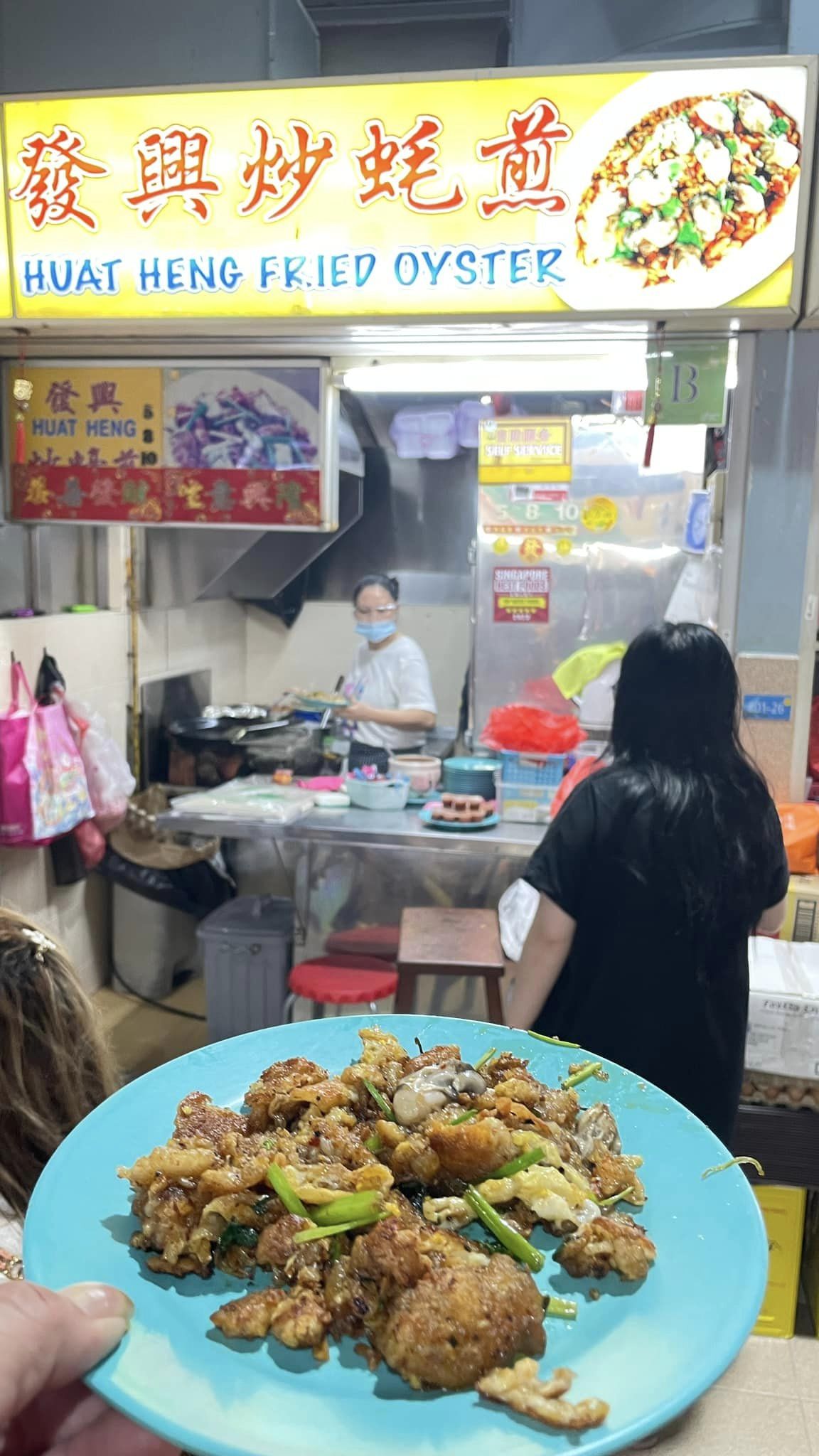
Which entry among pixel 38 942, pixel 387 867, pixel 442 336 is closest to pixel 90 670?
pixel 387 867

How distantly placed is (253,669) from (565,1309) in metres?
6.91

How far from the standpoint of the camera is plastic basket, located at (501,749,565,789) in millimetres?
4137

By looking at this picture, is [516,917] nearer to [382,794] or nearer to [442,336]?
[382,794]

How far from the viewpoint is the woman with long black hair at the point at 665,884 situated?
7.50ft

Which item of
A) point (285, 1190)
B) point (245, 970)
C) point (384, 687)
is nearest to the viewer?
point (285, 1190)

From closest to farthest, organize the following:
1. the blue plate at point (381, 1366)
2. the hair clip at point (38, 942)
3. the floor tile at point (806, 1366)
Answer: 1. the blue plate at point (381, 1366)
2. the hair clip at point (38, 942)
3. the floor tile at point (806, 1366)

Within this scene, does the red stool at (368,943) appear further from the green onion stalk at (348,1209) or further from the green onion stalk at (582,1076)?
the green onion stalk at (348,1209)

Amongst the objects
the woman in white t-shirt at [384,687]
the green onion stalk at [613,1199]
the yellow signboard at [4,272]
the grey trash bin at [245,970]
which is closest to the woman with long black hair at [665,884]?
the green onion stalk at [613,1199]

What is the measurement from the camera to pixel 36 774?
12.9ft

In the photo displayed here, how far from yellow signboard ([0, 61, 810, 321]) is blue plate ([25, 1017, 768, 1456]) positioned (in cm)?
229

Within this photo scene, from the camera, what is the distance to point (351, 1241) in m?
1.08

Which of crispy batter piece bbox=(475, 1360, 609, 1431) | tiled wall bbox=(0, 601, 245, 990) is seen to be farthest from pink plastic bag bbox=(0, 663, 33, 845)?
crispy batter piece bbox=(475, 1360, 609, 1431)

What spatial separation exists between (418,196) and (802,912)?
7.66ft

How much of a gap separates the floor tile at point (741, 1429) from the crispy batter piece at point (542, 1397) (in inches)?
87.8
